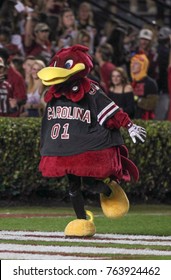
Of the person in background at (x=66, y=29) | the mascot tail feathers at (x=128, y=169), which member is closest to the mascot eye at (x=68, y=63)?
the mascot tail feathers at (x=128, y=169)

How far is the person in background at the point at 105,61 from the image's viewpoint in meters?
20.7

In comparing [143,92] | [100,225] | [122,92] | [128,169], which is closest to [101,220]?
[100,225]

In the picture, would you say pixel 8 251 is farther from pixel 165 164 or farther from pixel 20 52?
pixel 20 52

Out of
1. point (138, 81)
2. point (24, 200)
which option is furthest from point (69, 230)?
point (138, 81)

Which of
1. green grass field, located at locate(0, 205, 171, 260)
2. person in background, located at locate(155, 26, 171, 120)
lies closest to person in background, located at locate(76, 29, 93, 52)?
person in background, located at locate(155, 26, 171, 120)

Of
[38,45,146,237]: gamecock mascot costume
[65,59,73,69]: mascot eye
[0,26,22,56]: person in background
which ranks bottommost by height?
[38,45,146,237]: gamecock mascot costume

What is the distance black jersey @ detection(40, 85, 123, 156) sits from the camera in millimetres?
12680

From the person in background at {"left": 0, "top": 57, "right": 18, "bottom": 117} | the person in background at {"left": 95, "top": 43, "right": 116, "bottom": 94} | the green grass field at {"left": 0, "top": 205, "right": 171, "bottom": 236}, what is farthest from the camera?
the person in background at {"left": 95, "top": 43, "right": 116, "bottom": 94}

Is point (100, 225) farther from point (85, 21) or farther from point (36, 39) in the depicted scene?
point (85, 21)

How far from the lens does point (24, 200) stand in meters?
17.0

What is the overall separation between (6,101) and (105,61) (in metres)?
3.72

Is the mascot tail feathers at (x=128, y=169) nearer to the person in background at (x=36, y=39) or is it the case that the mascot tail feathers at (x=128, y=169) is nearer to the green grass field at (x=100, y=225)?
the green grass field at (x=100, y=225)

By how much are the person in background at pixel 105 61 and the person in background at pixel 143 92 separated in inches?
19.9

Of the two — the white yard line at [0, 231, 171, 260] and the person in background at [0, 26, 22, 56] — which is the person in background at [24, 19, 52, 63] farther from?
the white yard line at [0, 231, 171, 260]
